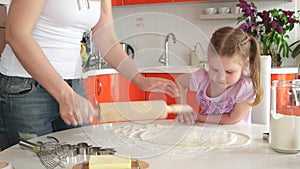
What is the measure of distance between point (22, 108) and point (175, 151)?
0.44 m

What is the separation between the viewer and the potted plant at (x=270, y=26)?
2678 mm

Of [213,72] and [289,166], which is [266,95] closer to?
[213,72]

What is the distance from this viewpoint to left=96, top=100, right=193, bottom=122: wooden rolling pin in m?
0.90

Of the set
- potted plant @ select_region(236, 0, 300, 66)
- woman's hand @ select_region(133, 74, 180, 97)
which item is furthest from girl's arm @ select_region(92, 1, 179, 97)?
potted plant @ select_region(236, 0, 300, 66)

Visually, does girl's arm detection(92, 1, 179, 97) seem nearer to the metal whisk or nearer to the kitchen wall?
the kitchen wall

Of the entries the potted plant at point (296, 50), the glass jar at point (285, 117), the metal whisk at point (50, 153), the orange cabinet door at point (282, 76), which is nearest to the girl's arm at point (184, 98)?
the glass jar at point (285, 117)

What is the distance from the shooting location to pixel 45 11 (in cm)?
103

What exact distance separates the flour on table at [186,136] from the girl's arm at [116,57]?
0.12 meters

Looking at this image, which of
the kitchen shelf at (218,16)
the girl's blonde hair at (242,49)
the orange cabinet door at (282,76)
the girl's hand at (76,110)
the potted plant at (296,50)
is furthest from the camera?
the kitchen shelf at (218,16)

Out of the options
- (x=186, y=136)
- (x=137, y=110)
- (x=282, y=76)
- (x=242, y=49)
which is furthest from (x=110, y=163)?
(x=282, y=76)

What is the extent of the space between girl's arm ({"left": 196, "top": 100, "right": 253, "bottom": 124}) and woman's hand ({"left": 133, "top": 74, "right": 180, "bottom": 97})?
198 millimetres

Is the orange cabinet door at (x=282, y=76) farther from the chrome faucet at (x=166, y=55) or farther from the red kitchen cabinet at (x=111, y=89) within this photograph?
the red kitchen cabinet at (x=111, y=89)

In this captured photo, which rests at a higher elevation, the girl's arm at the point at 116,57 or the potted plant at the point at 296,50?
the potted plant at the point at 296,50

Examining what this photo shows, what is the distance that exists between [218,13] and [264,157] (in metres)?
2.32
